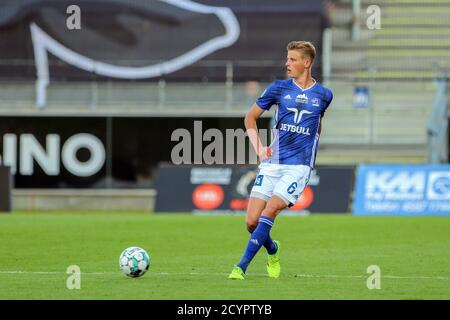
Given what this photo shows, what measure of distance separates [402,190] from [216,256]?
11817 millimetres

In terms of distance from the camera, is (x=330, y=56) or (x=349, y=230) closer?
(x=349, y=230)

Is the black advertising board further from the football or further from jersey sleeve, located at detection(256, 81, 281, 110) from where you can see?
the football

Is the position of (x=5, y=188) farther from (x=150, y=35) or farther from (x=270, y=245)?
(x=270, y=245)

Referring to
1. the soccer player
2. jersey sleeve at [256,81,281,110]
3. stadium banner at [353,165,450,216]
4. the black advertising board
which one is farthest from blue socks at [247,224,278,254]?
the black advertising board

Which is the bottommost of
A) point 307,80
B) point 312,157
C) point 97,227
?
point 97,227

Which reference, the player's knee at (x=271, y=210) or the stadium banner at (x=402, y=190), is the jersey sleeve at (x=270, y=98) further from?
the stadium banner at (x=402, y=190)

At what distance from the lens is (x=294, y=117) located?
11438 millimetres

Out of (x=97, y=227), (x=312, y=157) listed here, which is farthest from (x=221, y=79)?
(x=312, y=157)

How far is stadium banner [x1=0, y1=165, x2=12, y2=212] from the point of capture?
27.0 metres

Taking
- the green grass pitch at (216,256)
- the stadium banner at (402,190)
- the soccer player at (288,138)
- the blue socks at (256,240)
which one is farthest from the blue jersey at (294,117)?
the stadium banner at (402,190)

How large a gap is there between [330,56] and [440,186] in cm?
733

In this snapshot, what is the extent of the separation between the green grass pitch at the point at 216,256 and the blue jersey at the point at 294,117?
128 cm
